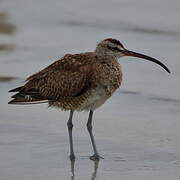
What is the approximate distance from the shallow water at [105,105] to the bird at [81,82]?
1.38 feet

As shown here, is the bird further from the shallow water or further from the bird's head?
the shallow water

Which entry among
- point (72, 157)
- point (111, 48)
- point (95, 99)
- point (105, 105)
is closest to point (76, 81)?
point (95, 99)

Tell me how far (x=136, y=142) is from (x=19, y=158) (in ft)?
4.55

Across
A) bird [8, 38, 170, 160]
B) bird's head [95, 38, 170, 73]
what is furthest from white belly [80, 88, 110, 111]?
bird's head [95, 38, 170, 73]

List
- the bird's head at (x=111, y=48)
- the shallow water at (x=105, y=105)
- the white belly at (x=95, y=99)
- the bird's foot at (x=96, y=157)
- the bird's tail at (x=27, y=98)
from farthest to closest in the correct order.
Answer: the bird's tail at (x=27, y=98) → the bird's head at (x=111, y=48) → the white belly at (x=95, y=99) → the bird's foot at (x=96, y=157) → the shallow water at (x=105, y=105)

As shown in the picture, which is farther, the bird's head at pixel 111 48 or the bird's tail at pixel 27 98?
the bird's tail at pixel 27 98

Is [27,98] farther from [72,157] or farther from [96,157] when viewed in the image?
[96,157]

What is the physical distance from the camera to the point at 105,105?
36.8 ft

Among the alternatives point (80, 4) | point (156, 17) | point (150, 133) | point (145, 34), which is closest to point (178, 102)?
point (150, 133)

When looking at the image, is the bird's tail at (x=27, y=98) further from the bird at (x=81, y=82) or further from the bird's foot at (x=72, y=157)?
the bird's foot at (x=72, y=157)

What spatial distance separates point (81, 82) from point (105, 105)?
78.3 inches

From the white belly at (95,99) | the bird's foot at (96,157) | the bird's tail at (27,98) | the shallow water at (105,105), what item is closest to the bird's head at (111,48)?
the white belly at (95,99)

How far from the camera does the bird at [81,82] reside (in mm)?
9211

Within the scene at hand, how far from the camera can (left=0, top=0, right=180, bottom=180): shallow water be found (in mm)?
8734
